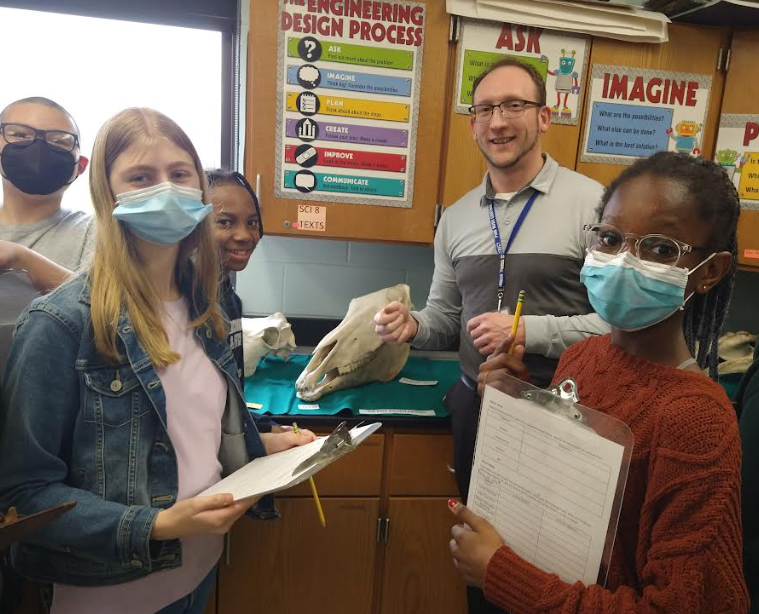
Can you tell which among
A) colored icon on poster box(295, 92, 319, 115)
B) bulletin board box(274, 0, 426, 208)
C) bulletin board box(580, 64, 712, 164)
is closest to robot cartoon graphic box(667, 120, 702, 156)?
bulletin board box(580, 64, 712, 164)

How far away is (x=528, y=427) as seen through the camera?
0.73 m

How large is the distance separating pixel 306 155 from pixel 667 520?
1545mm

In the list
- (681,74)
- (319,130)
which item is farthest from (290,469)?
(681,74)

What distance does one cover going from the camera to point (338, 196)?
5.95ft

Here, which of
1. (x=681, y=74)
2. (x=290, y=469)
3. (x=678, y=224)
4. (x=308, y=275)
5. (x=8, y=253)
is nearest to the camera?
(x=678, y=224)

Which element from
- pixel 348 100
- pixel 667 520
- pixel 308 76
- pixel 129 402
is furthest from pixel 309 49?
pixel 667 520

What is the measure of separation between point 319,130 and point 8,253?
1.07 metres

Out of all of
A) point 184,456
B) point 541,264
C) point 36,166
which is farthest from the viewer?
point 541,264

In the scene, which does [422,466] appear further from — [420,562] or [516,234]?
[516,234]

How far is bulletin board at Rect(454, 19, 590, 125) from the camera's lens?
68.7 inches

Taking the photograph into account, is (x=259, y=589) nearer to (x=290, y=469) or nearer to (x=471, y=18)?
(x=290, y=469)

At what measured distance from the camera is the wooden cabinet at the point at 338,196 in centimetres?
168

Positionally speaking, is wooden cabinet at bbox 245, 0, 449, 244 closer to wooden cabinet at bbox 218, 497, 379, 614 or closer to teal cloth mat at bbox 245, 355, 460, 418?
teal cloth mat at bbox 245, 355, 460, 418

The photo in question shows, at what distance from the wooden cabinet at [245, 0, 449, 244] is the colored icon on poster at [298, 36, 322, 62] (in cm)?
9
